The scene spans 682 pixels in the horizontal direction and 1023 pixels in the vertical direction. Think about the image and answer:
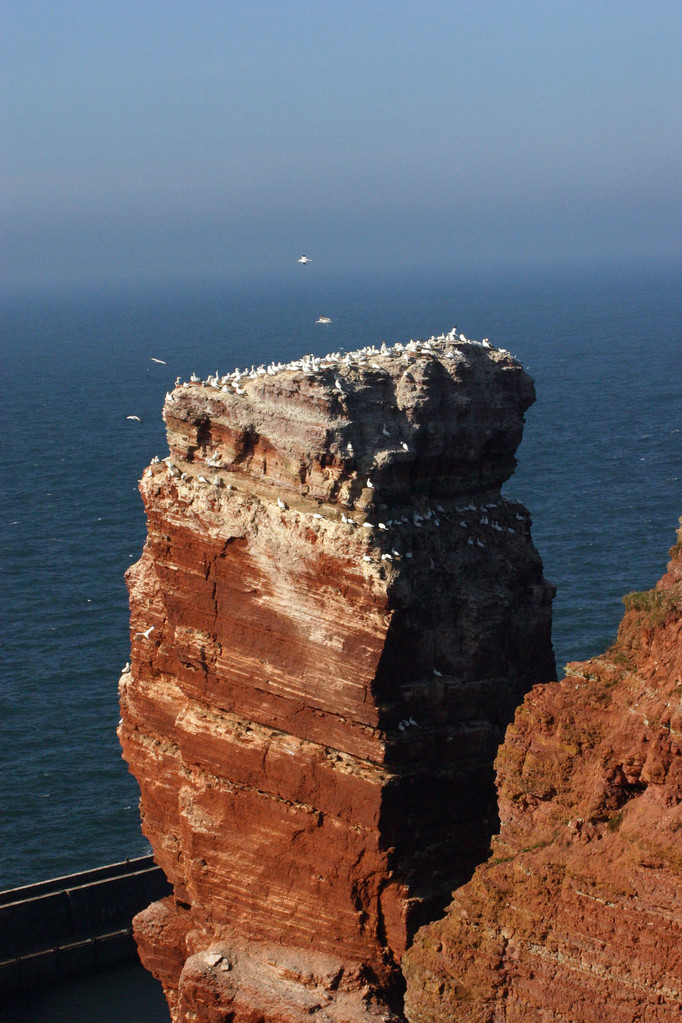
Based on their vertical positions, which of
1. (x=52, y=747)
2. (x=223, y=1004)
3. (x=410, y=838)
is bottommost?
(x=52, y=747)

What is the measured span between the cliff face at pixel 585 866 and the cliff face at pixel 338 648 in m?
3.66

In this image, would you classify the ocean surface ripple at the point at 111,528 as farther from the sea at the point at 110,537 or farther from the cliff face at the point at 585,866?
the cliff face at the point at 585,866

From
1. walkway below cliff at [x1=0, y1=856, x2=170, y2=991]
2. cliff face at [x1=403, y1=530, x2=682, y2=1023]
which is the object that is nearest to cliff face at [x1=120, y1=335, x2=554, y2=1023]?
cliff face at [x1=403, y1=530, x2=682, y2=1023]

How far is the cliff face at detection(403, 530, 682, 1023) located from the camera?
16.2 meters

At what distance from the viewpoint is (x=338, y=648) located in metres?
22.1

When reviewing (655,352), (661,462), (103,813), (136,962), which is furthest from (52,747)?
(655,352)

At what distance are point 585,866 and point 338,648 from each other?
6503 mm

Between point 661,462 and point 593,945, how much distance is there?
6944cm

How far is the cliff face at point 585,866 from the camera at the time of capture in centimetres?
1619

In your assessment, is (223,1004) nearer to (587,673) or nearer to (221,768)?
(221,768)

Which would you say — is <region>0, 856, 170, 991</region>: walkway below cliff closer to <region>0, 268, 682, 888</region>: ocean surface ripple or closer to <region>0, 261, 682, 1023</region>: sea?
<region>0, 261, 682, 1023</region>: sea

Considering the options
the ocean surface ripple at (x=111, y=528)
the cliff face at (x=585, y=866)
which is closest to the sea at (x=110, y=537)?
the ocean surface ripple at (x=111, y=528)

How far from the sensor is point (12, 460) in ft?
314

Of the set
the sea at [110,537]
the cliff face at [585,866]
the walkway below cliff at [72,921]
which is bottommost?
the walkway below cliff at [72,921]
